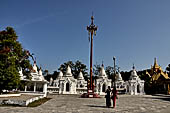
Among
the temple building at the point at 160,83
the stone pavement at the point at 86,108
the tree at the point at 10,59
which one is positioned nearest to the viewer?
the stone pavement at the point at 86,108

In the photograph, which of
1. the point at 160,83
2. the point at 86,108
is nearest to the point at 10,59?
the point at 86,108

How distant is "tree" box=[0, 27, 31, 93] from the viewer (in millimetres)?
18594

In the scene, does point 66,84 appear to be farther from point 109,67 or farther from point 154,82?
point 109,67

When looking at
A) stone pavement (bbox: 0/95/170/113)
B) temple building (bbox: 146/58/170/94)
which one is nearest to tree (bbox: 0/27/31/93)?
stone pavement (bbox: 0/95/170/113)

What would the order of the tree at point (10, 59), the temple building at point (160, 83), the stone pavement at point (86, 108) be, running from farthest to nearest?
the temple building at point (160, 83), the tree at point (10, 59), the stone pavement at point (86, 108)

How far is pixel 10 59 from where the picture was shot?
1966 centimetres

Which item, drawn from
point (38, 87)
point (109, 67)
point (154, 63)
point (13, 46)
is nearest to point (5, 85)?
point (13, 46)

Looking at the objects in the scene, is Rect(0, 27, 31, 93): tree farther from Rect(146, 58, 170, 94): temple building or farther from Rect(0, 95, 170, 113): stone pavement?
Rect(146, 58, 170, 94): temple building

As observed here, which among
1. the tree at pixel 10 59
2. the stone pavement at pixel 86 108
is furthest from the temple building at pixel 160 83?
the tree at pixel 10 59

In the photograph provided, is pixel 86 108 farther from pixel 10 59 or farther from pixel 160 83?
pixel 160 83

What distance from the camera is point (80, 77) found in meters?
51.5

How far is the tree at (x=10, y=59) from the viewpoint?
18594mm

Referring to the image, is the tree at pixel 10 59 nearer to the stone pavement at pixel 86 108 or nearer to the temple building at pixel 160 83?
the stone pavement at pixel 86 108

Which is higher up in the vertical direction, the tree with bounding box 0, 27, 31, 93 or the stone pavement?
Result: the tree with bounding box 0, 27, 31, 93
